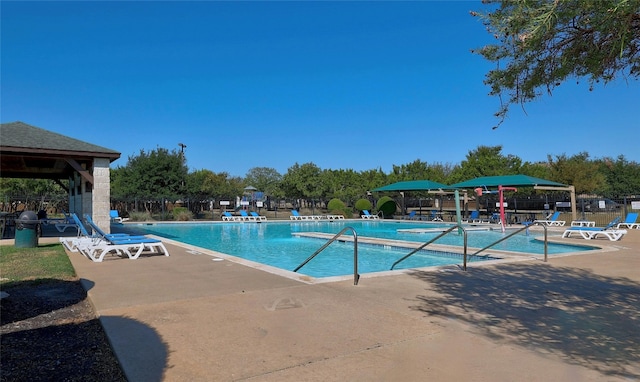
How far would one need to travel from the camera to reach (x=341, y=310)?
190 inches

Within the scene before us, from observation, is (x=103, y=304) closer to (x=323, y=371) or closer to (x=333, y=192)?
(x=323, y=371)

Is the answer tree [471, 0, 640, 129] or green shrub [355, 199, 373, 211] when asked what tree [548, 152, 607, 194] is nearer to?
green shrub [355, 199, 373, 211]

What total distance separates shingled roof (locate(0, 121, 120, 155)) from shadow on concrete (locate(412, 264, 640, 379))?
37.6 feet

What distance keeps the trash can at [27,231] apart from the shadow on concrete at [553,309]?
9.62 metres

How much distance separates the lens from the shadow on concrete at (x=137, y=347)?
3.05 m

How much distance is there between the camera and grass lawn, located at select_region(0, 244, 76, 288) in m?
6.82

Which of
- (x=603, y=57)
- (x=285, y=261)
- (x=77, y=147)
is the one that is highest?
(x=77, y=147)

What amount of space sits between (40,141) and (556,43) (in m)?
14.8

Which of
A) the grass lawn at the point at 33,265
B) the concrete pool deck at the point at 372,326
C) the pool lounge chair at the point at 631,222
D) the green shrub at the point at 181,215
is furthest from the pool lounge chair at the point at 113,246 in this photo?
the pool lounge chair at the point at 631,222

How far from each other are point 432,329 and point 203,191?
31.7m

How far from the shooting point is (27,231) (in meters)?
10.7

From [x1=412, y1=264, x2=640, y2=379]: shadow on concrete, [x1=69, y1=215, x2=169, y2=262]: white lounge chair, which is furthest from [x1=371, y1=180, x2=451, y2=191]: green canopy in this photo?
[x1=69, y1=215, x2=169, y2=262]: white lounge chair

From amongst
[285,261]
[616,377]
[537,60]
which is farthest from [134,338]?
[285,261]

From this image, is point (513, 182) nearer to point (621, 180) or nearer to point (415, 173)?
point (415, 173)
